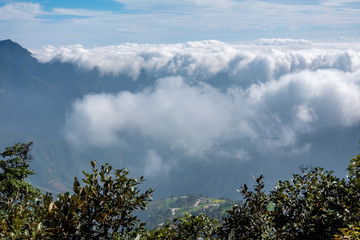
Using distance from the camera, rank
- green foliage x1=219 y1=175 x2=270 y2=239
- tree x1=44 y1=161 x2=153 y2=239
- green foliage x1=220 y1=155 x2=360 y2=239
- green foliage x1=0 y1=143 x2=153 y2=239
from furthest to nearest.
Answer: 1. green foliage x1=219 y1=175 x2=270 y2=239
2. green foliage x1=220 y1=155 x2=360 y2=239
3. tree x1=44 y1=161 x2=153 y2=239
4. green foliage x1=0 y1=143 x2=153 y2=239

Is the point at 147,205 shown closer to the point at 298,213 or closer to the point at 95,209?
the point at 95,209

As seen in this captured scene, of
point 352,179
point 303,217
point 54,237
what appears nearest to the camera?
point 54,237

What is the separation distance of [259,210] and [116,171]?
19.2 feet

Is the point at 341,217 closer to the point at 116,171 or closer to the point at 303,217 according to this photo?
the point at 303,217

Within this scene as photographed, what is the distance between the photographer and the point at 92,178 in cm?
805

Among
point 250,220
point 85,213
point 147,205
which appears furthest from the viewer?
point 250,220

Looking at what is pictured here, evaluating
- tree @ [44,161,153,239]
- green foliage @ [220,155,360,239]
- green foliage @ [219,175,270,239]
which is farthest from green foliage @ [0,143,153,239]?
green foliage @ [220,155,360,239]

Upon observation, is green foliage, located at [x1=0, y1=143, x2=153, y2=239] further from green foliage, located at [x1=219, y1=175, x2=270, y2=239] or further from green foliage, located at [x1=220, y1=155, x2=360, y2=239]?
green foliage, located at [x1=220, y1=155, x2=360, y2=239]

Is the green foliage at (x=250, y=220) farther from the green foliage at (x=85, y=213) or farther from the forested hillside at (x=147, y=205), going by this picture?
the green foliage at (x=85, y=213)

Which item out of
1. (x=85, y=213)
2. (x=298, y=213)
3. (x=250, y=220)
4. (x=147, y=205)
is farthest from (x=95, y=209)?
(x=298, y=213)

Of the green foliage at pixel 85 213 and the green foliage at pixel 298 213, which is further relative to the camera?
the green foliage at pixel 298 213

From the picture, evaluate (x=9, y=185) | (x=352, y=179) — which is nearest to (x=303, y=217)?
(x=352, y=179)

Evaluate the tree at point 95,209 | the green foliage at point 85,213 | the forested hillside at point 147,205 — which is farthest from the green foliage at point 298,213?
the tree at point 95,209

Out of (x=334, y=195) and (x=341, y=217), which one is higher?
(x=334, y=195)
